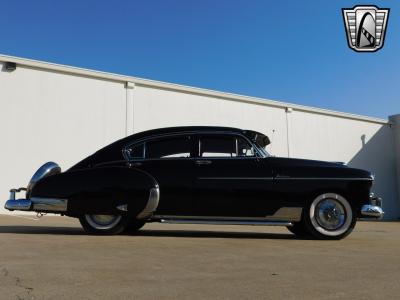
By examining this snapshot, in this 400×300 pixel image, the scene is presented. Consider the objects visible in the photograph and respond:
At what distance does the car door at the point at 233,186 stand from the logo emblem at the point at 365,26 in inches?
214

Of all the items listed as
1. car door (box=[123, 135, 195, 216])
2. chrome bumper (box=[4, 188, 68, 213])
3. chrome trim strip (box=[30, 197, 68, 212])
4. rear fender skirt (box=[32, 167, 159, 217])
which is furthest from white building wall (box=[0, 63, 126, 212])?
car door (box=[123, 135, 195, 216])

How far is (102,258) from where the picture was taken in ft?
14.0

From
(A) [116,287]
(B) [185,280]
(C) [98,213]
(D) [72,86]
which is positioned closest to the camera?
(A) [116,287]

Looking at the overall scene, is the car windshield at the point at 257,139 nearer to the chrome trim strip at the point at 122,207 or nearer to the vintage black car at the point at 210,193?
the vintage black car at the point at 210,193

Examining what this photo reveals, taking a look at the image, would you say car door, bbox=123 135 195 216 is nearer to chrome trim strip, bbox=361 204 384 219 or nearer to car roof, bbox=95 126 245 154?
car roof, bbox=95 126 245 154

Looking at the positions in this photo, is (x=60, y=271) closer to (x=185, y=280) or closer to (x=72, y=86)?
(x=185, y=280)

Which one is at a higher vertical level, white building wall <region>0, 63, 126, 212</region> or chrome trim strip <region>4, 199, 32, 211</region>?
white building wall <region>0, 63, 126, 212</region>

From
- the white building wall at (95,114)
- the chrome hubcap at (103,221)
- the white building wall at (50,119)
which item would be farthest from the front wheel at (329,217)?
the white building wall at (50,119)

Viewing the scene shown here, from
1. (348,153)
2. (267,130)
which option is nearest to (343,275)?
(267,130)

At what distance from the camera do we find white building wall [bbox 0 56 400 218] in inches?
699

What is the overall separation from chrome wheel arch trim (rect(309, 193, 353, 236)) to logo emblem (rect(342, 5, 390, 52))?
5.24m

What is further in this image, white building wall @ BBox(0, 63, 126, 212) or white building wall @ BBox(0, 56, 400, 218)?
white building wall @ BBox(0, 56, 400, 218)

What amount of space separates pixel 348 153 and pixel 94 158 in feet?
81.4

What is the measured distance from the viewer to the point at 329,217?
653cm
